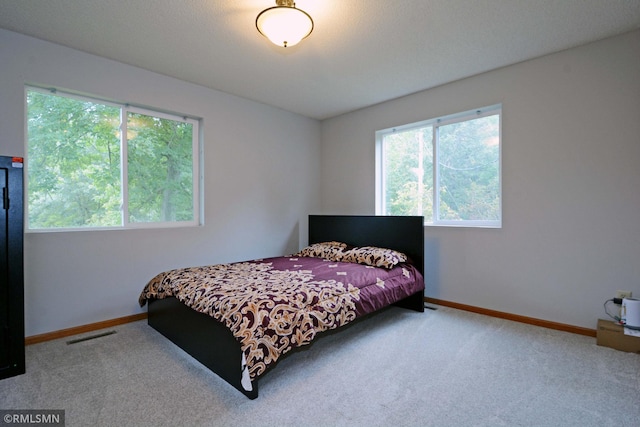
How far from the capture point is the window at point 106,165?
266 cm

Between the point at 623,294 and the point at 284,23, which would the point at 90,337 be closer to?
the point at 284,23

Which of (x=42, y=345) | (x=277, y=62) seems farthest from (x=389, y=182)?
(x=42, y=345)

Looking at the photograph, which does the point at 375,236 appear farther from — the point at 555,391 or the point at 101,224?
the point at 101,224

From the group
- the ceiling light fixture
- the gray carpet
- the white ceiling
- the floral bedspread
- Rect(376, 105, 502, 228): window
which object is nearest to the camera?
the gray carpet

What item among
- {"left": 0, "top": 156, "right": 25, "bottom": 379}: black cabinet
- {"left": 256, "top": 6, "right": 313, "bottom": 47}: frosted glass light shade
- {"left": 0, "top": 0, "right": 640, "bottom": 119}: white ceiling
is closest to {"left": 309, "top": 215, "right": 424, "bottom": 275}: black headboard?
{"left": 0, "top": 0, "right": 640, "bottom": 119}: white ceiling

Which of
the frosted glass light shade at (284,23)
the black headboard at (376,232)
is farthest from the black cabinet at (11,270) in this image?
the black headboard at (376,232)

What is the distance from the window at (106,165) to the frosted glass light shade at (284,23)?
1.87m

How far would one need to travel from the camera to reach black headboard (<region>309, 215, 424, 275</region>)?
3.36 m

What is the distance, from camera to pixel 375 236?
372cm

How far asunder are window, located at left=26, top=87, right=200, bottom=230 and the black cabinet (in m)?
0.59

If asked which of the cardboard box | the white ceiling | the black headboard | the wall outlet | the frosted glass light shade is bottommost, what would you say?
the cardboard box

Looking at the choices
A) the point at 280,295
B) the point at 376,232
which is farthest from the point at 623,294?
the point at 280,295

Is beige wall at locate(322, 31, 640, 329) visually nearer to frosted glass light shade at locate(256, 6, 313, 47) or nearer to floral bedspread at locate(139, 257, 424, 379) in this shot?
floral bedspread at locate(139, 257, 424, 379)

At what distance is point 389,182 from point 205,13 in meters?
2.86
